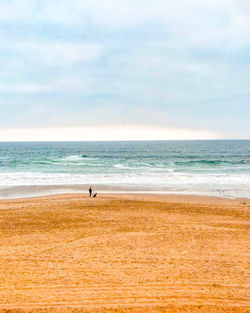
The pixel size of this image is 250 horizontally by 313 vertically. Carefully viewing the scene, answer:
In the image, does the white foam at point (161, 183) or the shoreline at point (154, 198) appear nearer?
the shoreline at point (154, 198)

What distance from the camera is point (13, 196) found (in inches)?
995

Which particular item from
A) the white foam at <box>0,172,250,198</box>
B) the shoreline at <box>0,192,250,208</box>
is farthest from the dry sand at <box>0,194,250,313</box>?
the white foam at <box>0,172,250,198</box>

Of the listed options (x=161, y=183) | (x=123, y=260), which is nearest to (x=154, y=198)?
(x=161, y=183)

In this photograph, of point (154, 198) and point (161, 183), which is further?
point (161, 183)

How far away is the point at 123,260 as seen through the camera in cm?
1053

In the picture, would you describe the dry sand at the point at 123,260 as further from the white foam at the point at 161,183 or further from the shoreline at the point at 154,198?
the white foam at the point at 161,183

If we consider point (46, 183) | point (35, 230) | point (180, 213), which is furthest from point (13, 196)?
point (180, 213)

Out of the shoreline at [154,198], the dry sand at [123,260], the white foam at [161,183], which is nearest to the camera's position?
the dry sand at [123,260]

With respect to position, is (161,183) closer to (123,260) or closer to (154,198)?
(154,198)

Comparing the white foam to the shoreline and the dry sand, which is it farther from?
the dry sand

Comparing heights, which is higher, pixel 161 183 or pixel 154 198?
pixel 161 183

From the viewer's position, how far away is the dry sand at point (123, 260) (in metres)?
7.75

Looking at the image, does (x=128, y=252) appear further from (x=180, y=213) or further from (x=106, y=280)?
(x=180, y=213)

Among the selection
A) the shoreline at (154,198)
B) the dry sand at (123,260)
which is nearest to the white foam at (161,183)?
the shoreline at (154,198)
